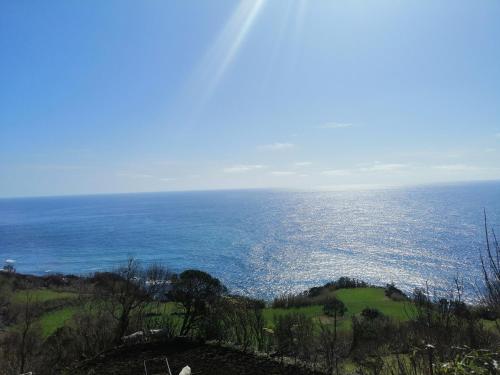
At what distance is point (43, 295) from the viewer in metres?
43.2

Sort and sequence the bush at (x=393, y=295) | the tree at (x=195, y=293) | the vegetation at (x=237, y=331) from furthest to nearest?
the bush at (x=393, y=295) < the tree at (x=195, y=293) < the vegetation at (x=237, y=331)

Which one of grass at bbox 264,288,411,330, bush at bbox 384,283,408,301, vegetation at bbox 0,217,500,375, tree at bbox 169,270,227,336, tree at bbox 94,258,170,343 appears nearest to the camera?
vegetation at bbox 0,217,500,375

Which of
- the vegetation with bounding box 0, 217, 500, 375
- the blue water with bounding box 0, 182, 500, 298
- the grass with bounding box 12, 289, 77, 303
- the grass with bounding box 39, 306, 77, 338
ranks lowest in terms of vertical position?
the blue water with bounding box 0, 182, 500, 298

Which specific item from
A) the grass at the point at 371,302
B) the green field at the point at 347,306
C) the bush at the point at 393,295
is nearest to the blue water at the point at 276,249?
the bush at the point at 393,295

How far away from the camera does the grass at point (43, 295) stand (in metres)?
40.4

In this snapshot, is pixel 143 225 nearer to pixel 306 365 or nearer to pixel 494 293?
pixel 306 365

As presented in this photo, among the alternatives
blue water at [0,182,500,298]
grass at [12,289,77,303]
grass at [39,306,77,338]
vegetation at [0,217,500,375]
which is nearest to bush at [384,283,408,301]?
blue water at [0,182,500,298]

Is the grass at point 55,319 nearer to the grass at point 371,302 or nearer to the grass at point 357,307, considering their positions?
the grass at point 357,307

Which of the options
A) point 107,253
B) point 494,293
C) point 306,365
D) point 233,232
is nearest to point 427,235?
point 233,232

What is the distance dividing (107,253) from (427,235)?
249 ft

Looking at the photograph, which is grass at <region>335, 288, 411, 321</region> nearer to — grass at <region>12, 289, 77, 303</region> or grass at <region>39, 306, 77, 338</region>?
grass at <region>39, 306, 77, 338</region>

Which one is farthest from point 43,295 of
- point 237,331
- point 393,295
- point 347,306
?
point 393,295

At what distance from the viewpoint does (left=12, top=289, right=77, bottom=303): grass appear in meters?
40.4

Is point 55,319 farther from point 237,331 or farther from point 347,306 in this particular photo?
point 347,306
